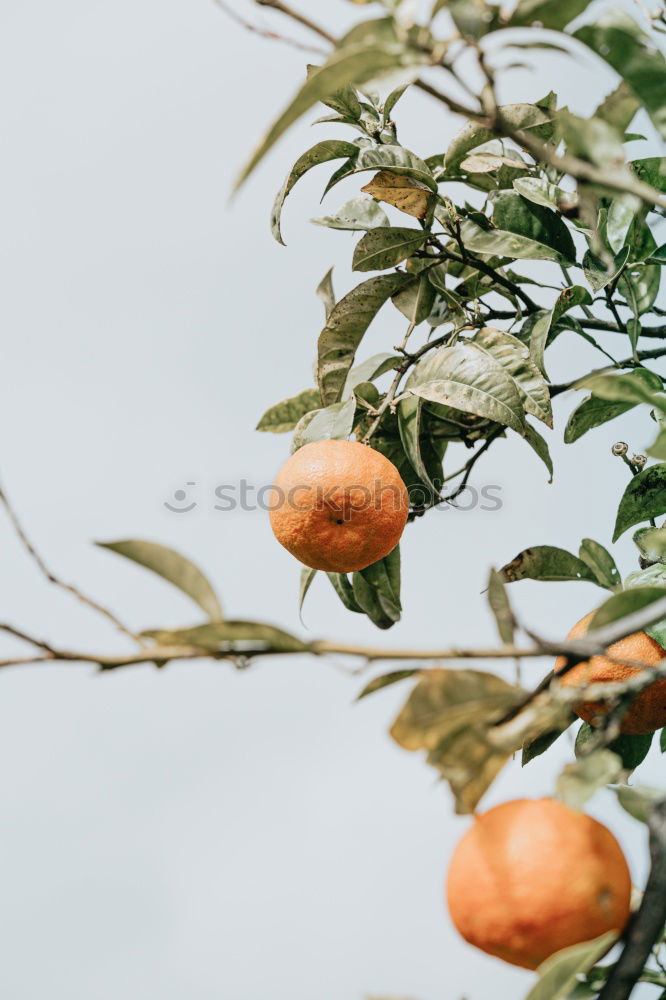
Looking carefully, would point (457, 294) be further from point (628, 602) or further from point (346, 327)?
point (628, 602)

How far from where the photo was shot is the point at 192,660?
2.53 ft

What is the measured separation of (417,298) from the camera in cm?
171

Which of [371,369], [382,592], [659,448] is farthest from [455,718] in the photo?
[371,369]

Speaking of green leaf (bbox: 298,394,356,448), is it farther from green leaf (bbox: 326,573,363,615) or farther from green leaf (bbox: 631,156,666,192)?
green leaf (bbox: 631,156,666,192)

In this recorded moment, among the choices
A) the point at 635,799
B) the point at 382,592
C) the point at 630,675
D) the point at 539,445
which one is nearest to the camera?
the point at 635,799

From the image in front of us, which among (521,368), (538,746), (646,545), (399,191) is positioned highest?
(399,191)

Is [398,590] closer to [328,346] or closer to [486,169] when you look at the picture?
[328,346]

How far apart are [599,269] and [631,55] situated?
2.20 feet

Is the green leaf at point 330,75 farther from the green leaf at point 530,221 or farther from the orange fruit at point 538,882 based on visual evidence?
the green leaf at point 530,221

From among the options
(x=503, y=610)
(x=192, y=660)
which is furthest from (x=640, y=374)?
(x=192, y=660)

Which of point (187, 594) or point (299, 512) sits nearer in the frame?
point (187, 594)

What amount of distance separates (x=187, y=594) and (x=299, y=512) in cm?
60

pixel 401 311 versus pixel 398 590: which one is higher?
pixel 401 311

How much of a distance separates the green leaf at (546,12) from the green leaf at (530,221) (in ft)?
2.39
